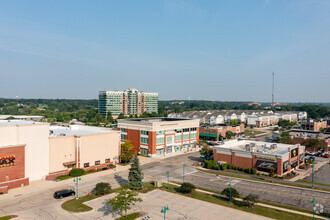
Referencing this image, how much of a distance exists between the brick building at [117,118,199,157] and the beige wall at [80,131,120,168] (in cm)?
1282

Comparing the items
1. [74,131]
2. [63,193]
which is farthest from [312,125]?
[63,193]

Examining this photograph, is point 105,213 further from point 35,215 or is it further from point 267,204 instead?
point 267,204

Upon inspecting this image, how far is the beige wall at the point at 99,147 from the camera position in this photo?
177 ft

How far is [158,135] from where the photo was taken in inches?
2849

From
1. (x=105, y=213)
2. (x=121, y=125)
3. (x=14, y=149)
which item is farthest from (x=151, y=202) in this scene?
(x=121, y=125)

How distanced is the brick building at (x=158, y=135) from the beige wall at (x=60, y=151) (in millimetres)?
24493

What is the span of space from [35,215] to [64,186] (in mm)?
12052

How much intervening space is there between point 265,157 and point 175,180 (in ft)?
71.0

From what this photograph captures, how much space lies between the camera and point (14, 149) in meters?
43.9

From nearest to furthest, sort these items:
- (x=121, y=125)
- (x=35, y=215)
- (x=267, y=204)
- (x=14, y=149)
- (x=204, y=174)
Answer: (x=35, y=215), (x=267, y=204), (x=14, y=149), (x=204, y=174), (x=121, y=125)

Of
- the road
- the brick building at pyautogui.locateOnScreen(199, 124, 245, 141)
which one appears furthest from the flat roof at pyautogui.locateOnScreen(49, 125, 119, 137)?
the brick building at pyautogui.locateOnScreen(199, 124, 245, 141)

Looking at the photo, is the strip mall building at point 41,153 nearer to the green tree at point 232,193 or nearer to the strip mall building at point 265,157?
the strip mall building at point 265,157

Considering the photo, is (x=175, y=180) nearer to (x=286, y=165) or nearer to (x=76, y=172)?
(x=76, y=172)

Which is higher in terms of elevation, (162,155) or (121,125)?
(121,125)
